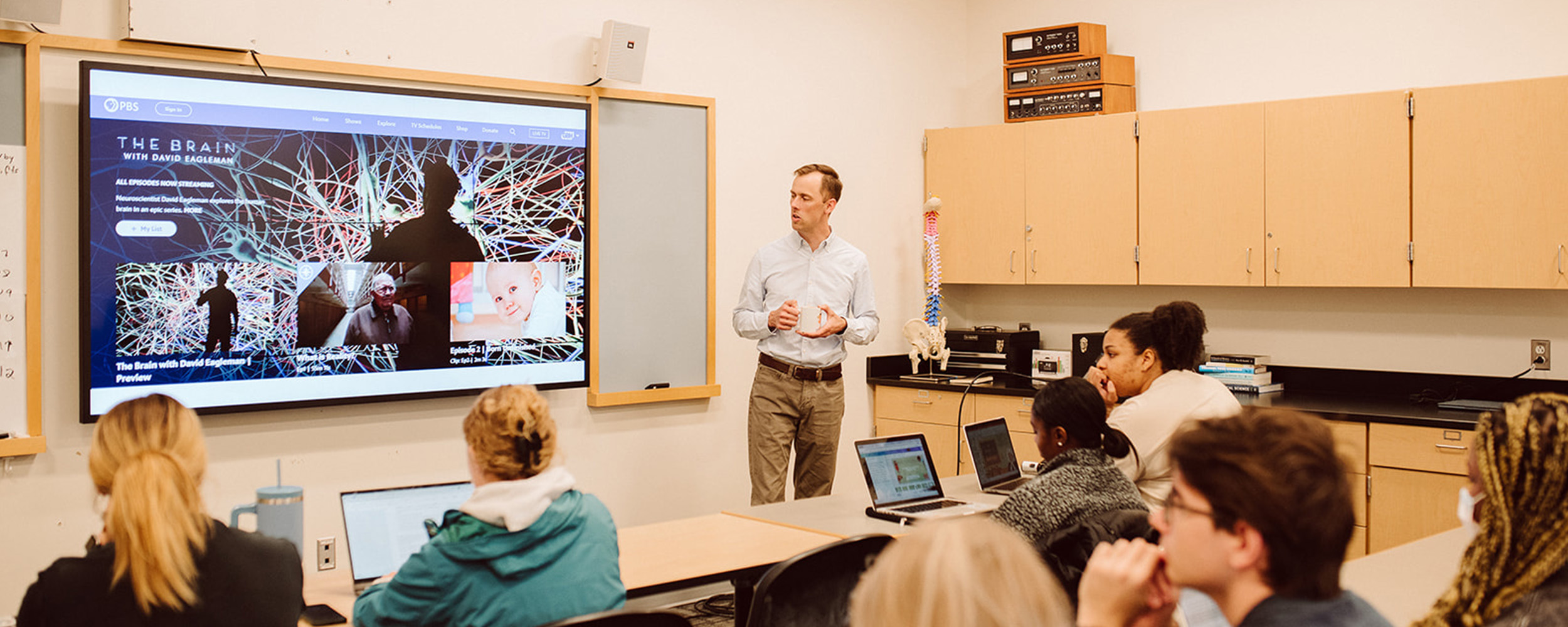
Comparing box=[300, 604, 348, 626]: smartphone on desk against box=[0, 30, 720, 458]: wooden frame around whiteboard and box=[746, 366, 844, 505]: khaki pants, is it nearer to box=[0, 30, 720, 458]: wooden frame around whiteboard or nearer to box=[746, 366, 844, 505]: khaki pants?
box=[0, 30, 720, 458]: wooden frame around whiteboard

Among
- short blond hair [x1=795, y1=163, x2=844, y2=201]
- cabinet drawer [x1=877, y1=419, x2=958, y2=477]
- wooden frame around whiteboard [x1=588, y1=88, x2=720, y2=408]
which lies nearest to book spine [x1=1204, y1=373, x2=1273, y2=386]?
cabinet drawer [x1=877, y1=419, x2=958, y2=477]

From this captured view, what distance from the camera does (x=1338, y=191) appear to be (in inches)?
180

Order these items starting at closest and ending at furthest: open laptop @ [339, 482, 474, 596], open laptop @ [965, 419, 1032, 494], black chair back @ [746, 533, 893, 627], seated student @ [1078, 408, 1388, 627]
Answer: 1. seated student @ [1078, 408, 1388, 627]
2. black chair back @ [746, 533, 893, 627]
3. open laptop @ [339, 482, 474, 596]
4. open laptop @ [965, 419, 1032, 494]

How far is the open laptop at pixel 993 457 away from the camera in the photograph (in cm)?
353

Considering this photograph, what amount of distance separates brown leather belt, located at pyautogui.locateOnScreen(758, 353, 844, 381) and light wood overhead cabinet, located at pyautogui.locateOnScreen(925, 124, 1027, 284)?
4.75 feet

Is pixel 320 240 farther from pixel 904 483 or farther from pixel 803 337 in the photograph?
pixel 904 483

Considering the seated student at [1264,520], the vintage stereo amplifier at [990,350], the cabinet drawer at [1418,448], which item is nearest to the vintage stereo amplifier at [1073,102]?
the vintage stereo amplifier at [990,350]

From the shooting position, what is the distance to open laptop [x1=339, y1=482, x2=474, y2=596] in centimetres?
251

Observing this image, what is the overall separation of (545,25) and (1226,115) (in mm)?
2989

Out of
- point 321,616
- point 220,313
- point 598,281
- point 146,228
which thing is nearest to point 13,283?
point 146,228

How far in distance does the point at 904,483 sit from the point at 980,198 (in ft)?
8.80

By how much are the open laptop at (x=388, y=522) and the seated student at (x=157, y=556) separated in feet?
1.76

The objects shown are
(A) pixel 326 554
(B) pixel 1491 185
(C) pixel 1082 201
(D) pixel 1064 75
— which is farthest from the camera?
(D) pixel 1064 75

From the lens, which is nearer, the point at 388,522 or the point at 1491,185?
the point at 388,522
